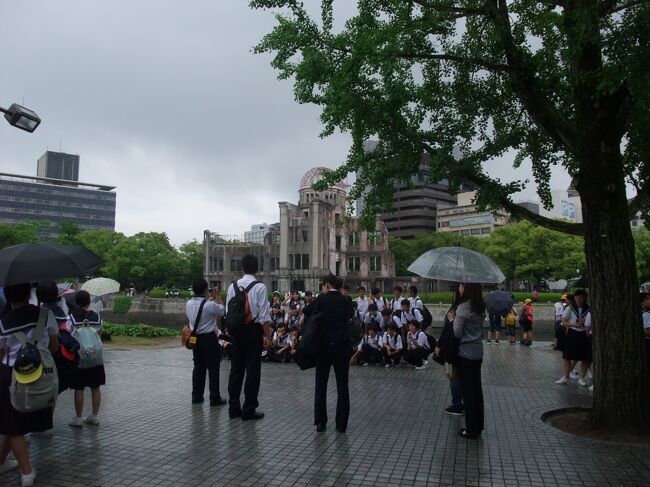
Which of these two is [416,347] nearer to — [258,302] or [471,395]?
[471,395]

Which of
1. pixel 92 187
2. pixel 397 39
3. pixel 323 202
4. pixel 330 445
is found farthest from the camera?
pixel 92 187

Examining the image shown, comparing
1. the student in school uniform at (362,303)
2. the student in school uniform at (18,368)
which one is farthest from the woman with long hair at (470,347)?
the student in school uniform at (362,303)

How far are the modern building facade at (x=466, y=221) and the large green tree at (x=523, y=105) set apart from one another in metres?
85.8

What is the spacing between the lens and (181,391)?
9.27 m

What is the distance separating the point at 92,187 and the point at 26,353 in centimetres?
13407

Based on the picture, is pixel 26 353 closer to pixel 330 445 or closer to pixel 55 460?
pixel 55 460

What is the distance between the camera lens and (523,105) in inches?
333

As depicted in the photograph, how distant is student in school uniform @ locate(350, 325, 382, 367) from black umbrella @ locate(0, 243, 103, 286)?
325 inches

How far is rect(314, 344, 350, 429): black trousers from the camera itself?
21.4 ft

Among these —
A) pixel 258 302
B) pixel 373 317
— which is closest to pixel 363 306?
pixel 373 317

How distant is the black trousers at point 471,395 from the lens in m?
6.32

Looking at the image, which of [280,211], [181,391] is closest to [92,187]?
[280,211]

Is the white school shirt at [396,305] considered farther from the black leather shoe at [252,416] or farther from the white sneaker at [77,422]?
the white sneaker at [77,422]

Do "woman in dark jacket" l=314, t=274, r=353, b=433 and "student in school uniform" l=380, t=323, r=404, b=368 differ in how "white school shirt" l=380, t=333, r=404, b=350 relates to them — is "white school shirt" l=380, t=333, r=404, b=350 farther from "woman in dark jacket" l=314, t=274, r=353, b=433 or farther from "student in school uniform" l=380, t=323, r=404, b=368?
"woman in dark jacket" l=314, t=274, r=353, b=433
